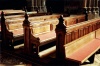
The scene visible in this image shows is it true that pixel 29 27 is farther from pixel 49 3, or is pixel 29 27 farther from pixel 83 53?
pixel 49 3

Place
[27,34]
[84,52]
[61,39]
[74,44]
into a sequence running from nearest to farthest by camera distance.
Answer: [61,39], [84,52], [74,44], [27,34]

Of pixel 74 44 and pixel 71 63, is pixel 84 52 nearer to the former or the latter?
pixel 74 44

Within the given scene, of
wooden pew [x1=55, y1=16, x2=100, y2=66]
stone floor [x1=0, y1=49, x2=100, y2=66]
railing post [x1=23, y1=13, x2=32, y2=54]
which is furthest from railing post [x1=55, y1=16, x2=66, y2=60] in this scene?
railing post [x1=23, y1=13, x2=32, y2=54]

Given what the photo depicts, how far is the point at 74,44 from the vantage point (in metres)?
3.88

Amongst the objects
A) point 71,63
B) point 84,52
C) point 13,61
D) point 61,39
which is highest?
point 61,39

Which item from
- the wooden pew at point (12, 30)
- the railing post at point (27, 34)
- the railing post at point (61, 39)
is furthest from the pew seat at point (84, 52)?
the wooden pew at point (12, 30)

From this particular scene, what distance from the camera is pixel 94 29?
5.38 metres

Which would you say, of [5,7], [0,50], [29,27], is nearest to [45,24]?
[29,27]

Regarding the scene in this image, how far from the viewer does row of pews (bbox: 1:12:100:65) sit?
11.6 feet

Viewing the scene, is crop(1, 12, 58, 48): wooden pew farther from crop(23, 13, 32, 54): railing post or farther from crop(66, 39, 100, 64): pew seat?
crop(66, 39, 100, 64): pew seat

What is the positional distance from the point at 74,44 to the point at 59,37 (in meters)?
0.51

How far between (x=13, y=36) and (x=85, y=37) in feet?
6.81

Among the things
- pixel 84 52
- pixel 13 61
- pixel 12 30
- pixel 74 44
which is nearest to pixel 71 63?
pixel 84 52

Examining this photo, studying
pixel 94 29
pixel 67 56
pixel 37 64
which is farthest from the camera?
pixel 94 29
